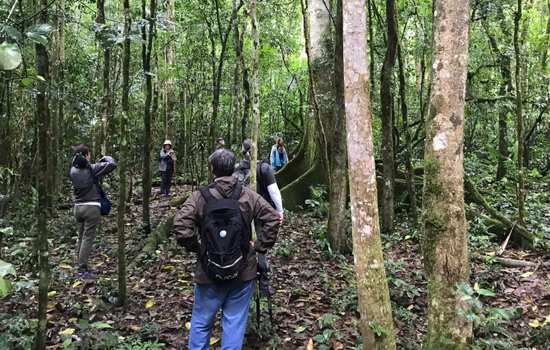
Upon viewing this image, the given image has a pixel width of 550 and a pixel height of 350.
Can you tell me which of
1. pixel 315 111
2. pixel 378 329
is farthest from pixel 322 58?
pixel 378 329

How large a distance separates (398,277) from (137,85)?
8.10 metres

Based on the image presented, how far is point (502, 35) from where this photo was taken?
42.5 feet

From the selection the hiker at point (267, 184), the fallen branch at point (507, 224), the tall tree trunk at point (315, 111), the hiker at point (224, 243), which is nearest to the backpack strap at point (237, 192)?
the hiker at point (224, 243)

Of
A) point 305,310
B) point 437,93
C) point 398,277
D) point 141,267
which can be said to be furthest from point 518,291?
point 141,267

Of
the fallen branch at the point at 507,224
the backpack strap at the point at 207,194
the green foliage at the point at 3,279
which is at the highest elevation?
the green foliage at the point at 3,279

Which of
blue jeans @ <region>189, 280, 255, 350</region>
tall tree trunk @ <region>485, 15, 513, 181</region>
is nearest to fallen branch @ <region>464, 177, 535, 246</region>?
tall tree trunk @ <region>485, 15, 513, 181</region>

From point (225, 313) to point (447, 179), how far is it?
2.19 metres

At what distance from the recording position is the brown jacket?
4.16 metres

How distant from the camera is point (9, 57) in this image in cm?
169

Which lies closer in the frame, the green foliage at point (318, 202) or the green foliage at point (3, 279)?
the green foliage at point (3, 279)

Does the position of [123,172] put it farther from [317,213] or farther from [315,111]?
[317,213]

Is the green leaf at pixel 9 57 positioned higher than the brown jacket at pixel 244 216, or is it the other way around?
A: the green leaf at pixel 9 57

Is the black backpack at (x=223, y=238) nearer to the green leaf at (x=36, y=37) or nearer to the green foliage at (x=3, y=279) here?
the green leaf at (x=36, y=37)

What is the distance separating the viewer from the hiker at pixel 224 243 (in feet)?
13.3
